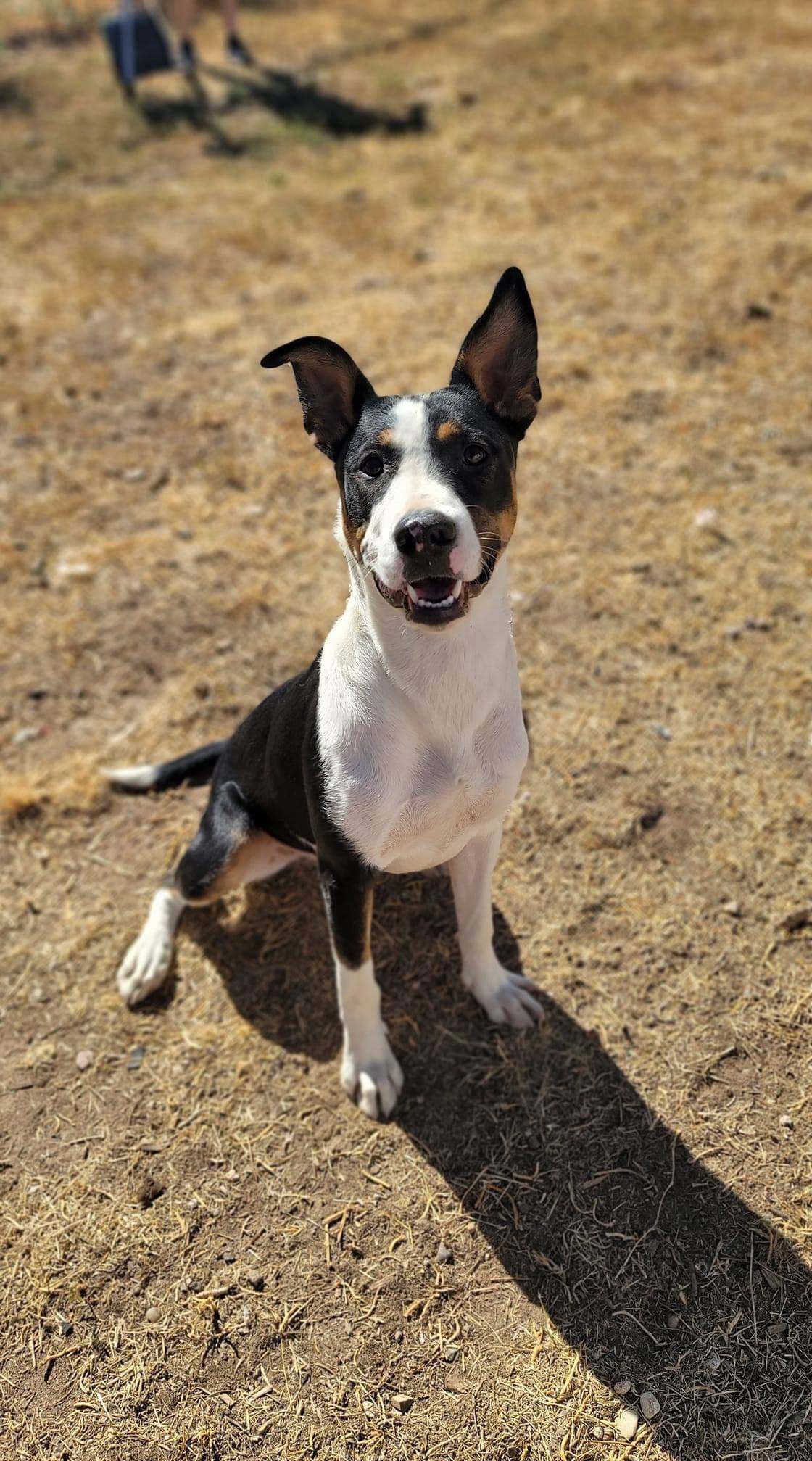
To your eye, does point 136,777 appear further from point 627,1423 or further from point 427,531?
point 627,1423

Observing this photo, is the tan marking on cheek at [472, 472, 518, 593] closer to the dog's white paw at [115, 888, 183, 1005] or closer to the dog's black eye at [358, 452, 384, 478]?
the dog's black eye at [358, 452, 384, 478]

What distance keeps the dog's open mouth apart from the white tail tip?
197 centimetres

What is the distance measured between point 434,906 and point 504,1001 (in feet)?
1.68

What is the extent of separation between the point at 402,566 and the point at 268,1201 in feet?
6.73

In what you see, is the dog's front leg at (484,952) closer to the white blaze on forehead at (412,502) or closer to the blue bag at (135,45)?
the white blaze on forehead at (412,502)

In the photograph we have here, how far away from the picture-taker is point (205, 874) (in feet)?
11.4

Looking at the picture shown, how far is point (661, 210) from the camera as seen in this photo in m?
8.26

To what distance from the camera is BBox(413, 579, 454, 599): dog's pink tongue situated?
Result: 7.99 ft

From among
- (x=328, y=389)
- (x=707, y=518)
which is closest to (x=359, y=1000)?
(x=328, y=389)

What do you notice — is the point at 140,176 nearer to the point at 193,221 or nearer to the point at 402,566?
the point at 193,221

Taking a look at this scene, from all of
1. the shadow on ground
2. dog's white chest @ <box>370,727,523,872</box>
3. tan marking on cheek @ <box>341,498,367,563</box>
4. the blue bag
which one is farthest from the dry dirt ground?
the blue bag

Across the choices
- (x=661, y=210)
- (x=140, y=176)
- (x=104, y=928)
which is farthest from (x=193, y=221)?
(x=104, y=928)

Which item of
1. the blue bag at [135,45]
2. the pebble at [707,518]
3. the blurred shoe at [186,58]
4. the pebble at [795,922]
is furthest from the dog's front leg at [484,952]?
the blurred shoe at [186,58]

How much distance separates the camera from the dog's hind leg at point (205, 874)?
347 cm
